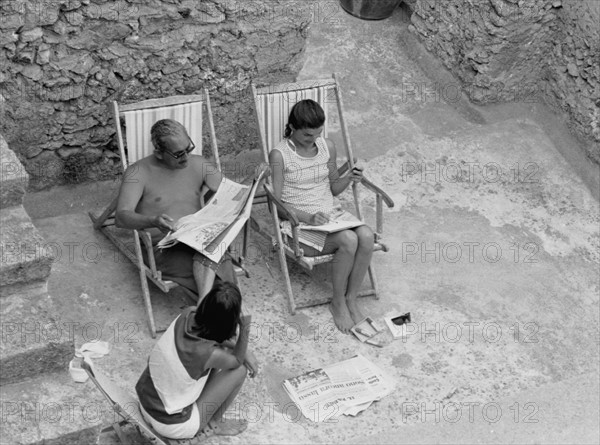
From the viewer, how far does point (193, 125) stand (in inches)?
278

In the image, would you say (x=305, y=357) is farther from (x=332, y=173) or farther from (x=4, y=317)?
(x=4, y=317)

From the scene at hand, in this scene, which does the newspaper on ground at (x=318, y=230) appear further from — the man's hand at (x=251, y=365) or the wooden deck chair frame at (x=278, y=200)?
the man's hand at (x=251, y=365)

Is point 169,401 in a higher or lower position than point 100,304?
higher

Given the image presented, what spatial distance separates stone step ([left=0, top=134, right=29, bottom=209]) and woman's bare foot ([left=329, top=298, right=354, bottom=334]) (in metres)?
2.11

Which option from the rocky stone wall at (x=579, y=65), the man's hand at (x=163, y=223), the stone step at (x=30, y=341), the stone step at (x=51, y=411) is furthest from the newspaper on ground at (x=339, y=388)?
the rocky stone wall at (x=579, y=65)

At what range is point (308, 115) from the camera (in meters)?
6.91

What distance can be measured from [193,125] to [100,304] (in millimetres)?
1325

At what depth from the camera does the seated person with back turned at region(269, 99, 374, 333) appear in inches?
267

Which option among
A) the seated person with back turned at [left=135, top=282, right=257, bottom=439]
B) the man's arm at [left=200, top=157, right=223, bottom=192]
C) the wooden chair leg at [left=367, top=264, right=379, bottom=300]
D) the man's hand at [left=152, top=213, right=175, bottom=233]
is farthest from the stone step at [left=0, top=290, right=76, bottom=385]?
the wooden chair leg at [left=367, top=264, right=379, bottom=300]

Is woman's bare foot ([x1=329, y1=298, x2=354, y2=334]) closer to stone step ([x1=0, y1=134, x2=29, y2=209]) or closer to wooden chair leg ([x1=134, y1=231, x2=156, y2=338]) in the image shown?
wooden chair leg ([x1=134, y1=231, x2=156, y2=338])

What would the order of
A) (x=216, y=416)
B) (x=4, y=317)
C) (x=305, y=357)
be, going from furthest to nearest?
(x=305, y=357) → (x=216, y=416) → (x=4, y=317)

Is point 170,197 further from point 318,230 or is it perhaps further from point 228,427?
point 228,427

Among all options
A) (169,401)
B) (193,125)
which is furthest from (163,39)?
(169,401)

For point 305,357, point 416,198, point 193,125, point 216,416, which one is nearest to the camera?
point 216,416
